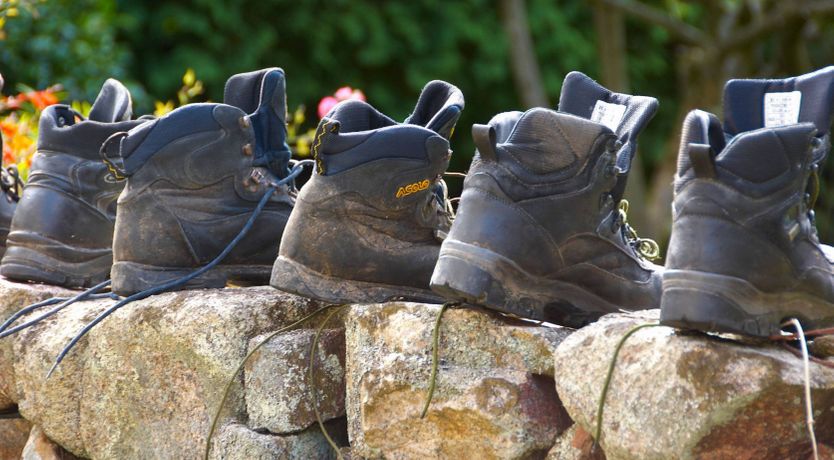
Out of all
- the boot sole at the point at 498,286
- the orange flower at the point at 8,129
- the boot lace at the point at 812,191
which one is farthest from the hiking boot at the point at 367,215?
the orange flower at the point at 8,129

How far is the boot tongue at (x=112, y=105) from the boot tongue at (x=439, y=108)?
3.45ft

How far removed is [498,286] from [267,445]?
0.67 metres

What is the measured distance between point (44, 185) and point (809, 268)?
7.02 feet

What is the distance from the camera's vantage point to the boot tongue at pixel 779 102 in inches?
77.3

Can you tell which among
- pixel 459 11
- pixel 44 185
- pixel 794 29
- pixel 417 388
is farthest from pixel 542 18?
pixel 417 388

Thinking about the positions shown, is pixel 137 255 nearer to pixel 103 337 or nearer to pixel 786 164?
pixel 103 337

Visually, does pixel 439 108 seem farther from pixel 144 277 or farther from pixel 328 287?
pixel 144 277

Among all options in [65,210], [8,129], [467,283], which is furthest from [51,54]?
[467,283]

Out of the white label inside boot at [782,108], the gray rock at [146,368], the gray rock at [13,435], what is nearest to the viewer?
the white label inside boot at [782,108]

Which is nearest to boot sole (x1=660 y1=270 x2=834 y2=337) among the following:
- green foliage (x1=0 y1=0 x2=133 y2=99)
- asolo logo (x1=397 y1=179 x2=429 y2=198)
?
asolo logo (x1=397 y1=179 x2=429 y2=198)

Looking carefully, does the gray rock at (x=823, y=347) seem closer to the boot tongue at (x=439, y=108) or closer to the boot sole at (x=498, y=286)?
the boot sole at (x=498, y=286)

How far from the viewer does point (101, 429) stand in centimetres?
280

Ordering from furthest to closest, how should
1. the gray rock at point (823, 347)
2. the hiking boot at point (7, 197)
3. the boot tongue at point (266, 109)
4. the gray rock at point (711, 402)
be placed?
the hiking boot at point (7, 197) < the boot tongue at point (266, 109) < the gray rock at point (823, 347) < the gray rock at point (711, 402)

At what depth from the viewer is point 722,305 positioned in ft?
5.97
